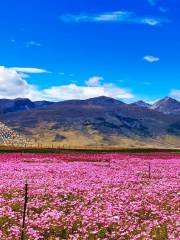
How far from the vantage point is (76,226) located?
14.6 metres

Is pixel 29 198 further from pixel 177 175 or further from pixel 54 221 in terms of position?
pixel 177 175

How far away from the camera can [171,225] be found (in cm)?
1395

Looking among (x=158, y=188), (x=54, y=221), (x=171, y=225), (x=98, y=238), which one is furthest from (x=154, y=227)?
(x=158, y=188)

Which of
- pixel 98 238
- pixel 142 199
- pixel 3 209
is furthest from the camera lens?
pixel 142 199

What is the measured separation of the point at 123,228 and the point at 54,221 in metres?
2.25

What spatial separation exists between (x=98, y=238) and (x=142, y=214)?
4.40m

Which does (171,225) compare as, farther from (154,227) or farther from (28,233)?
(28,233)

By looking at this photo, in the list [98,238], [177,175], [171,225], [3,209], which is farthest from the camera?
[177,175]

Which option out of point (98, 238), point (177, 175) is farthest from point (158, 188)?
point (98, 238)

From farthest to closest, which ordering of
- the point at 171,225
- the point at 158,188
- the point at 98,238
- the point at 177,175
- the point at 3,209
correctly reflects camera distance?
the point at 177,175 < the point at 158,188 < the point at 3,209 < the point at 171,225 < the point at 98,238

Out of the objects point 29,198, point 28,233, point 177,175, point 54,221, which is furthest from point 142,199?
point 177,175

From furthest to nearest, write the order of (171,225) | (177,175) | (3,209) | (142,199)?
(177,175)
(142,199)
(3,209)
(171,225)

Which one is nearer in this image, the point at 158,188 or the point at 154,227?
the point at 154,227

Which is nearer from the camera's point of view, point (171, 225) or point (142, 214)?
point (171, 225)
